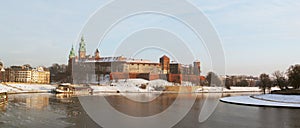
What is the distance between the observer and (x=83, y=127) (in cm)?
1364

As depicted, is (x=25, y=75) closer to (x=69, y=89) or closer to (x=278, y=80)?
(x=69, y=89)

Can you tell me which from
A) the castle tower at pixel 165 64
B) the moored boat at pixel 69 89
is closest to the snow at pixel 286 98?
the moored boat at pixel 69 89

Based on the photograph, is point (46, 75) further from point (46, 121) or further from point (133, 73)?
point (46, 121)

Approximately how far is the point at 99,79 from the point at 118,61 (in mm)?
9735

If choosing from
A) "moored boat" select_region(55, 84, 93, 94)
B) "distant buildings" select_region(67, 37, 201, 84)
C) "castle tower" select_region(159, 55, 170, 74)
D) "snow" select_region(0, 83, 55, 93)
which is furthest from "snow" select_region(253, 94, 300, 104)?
"castle tower" select_region(159, 55, 170, 74)

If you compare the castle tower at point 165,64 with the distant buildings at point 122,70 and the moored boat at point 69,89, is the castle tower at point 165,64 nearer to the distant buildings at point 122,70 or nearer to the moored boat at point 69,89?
the distant buildings at point 122,70

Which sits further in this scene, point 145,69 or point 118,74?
point 145,69

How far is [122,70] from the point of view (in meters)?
103

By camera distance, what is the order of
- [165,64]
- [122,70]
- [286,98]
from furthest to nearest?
[165,64], [122,70], [286,98]

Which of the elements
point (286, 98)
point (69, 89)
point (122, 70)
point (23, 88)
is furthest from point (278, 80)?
point (122, 70)

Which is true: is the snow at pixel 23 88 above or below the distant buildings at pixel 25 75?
below

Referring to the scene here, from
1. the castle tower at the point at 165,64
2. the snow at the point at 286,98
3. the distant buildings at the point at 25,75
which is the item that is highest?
the castle tower at the point at 165,64

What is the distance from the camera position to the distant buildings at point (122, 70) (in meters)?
91.3

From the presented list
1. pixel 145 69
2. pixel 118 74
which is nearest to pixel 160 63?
pixel 145 69
